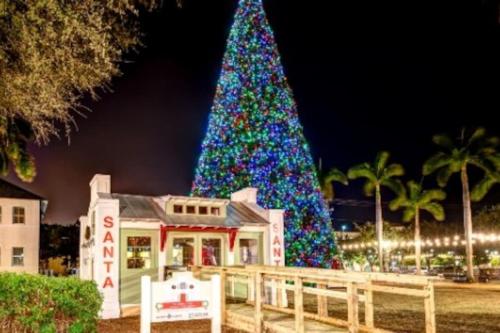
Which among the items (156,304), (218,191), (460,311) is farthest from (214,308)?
(218,191)

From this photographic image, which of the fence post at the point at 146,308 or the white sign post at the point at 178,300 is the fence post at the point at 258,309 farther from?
the fence post at the point at 146,308

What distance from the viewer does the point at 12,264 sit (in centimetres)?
4103

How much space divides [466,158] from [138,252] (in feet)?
86.1

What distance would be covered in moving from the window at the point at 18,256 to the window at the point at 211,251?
2711 cm

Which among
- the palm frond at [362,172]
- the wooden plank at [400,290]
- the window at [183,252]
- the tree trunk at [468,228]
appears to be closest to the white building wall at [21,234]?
the palm frond at [362,172]

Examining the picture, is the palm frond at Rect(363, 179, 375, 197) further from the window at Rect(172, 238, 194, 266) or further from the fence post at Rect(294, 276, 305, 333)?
the fence post at Rect(294, 276, 305, 333)

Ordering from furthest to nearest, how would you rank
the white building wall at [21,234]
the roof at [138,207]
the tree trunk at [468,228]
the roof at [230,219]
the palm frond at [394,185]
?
the palm frond at [394,185], the white building wall at [21,234], the tree trunk at [468,228], the roof at [230,219], the roof at [138,207]

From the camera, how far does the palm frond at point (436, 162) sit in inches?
1465

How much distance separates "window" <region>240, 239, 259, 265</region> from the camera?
794 inches

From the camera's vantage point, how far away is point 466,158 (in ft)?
121

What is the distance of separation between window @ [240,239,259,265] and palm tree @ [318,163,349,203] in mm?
21738

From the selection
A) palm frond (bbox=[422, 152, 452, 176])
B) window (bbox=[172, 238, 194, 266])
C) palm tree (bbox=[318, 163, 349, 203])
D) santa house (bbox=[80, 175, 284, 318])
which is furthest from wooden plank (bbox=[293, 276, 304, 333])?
palm tree (bbox=[318, 163, 349, 203])

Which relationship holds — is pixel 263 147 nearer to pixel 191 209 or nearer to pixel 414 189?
pixel 191 209

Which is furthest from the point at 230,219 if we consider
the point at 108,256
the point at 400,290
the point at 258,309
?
the point at 400,290
